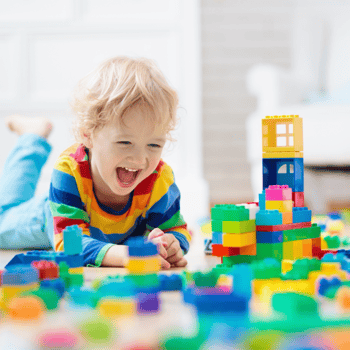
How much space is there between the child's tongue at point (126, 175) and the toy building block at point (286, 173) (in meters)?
0.25

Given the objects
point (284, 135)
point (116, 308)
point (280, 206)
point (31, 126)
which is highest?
point (31, 126)

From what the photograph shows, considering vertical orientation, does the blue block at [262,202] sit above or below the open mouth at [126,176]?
below

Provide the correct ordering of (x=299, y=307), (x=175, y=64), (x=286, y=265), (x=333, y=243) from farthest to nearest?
1. (x=175, y=64)
2. (x=333, y=243)
3. (x=286, y=265)
4. (x=299, y=307)

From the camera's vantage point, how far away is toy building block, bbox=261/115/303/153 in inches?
33.9

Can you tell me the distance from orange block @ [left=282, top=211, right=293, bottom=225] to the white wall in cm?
162

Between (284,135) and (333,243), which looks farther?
(333,243)

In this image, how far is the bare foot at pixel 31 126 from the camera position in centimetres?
149

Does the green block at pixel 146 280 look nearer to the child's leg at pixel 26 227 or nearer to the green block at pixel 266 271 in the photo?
the green block at pixel 266 271

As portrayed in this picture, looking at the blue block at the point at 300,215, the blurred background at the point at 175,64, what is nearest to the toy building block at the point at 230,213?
the blue block at the point at 300,215

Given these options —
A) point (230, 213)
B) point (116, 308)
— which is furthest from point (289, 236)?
point (116, 308)

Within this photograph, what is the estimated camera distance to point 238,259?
806 mm

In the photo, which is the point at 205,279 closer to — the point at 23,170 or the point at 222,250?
the point at 222,250

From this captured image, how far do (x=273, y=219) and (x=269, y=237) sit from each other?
3 centimetres

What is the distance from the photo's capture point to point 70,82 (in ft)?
8.19
